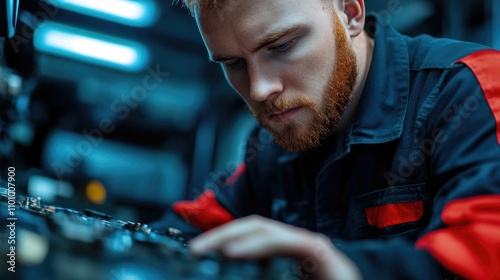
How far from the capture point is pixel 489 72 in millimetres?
878

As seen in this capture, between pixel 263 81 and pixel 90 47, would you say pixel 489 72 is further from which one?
pixel 90 47

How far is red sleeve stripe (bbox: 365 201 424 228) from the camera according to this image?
948 mm

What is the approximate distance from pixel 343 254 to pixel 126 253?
209 millimetres

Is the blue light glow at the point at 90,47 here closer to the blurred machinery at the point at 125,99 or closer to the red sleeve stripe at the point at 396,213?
the blurred machinery at the point at 125,99

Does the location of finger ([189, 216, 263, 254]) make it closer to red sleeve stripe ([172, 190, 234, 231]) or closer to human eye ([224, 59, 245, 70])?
human eye ([224, 59, 245, 70])

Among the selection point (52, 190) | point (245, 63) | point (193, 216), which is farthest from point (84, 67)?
point (245, 63)

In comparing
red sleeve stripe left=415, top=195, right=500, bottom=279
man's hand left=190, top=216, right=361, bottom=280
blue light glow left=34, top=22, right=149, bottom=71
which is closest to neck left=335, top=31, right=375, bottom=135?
red sleeve stripe left=415, top=195, right=500, bottom=279

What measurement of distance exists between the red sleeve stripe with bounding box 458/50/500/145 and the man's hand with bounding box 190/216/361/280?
0.38 metres

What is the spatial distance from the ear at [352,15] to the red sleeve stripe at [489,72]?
0.90ft

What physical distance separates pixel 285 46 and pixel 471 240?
20.5 inches

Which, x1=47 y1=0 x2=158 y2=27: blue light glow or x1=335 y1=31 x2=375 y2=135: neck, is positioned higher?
x1=47 y1=0 x2=158 y2=27: blue light glow

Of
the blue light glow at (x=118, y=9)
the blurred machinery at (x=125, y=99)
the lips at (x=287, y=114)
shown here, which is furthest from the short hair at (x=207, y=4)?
the blue light glow at (x=118, y=9)

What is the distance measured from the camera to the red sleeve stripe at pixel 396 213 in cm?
95

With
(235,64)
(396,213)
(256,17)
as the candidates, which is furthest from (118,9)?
(396,213)
